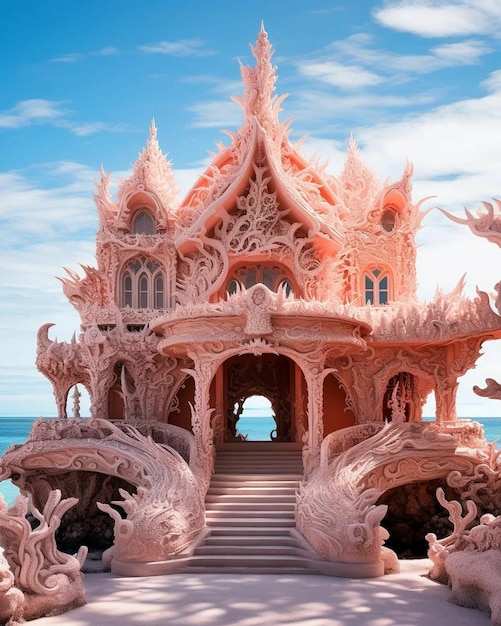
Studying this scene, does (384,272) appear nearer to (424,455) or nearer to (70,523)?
(424,455)

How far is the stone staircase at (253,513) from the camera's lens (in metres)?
11.7

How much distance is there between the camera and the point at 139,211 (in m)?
18.9

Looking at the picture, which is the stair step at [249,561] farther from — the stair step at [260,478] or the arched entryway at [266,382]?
the arched entryway at [266,382]

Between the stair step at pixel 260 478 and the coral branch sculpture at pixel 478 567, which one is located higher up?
the stair step at pixel 260 478

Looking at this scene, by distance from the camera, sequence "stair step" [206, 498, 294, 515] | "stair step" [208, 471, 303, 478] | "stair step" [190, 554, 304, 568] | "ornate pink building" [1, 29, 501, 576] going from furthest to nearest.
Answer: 1. "stair step" [208, 471, 303, 478]
2. "stair step" [206, 498, 294, 515]
3. "ornate pink building" [1, 29, 501, 576]
4. "stair step" [190, 554, 304, 568]

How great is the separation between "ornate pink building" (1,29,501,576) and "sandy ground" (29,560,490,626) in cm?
74

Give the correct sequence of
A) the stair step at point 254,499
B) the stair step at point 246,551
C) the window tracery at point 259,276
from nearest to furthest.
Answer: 1. the stair step at point 246,551
2. the stair step at point 254,499
3. the window tracery at point 259,276

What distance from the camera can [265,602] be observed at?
9.35 meters

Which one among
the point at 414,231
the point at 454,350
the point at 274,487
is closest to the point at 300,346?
the point at 274,487

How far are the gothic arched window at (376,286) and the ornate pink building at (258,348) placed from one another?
0.03 meters

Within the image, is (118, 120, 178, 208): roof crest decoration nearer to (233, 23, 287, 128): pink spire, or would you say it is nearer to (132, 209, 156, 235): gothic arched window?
(132, 209, 156, 235): gothic arched window

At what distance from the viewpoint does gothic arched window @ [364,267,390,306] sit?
18062 mm

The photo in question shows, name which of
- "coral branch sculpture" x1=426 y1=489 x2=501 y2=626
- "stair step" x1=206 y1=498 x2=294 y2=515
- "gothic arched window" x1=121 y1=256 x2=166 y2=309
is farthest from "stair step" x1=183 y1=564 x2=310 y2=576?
"gothic arched window" x1=121 y1=256 x2=166 y2=309

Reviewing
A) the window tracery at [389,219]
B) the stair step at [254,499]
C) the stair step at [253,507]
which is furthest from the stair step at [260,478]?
the window tracery at [389,219]
